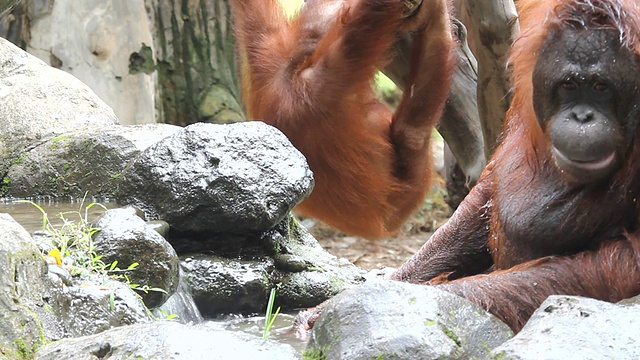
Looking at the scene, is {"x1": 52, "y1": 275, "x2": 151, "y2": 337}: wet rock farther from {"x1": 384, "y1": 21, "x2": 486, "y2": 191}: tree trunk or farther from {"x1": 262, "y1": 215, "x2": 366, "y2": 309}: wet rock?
{"x1": 384, "y1": 21, "x2": 486, "y2": 191}: tree trunk

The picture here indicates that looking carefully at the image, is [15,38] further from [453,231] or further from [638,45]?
[638,45]

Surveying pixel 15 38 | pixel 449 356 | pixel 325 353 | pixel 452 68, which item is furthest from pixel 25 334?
pixel 15 38

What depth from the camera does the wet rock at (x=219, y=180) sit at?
4.49 m

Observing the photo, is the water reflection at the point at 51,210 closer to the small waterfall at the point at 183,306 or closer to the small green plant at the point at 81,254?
the small green plant at the point at 81,254

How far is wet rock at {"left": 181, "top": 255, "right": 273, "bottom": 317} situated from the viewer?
14.5ft

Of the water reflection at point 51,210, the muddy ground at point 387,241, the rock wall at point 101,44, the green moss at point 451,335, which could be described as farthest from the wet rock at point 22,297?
the muddy ground at point 387,241

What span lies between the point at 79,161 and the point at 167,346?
2.66 m

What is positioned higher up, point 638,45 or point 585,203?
point 638,45

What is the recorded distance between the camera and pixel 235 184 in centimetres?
450

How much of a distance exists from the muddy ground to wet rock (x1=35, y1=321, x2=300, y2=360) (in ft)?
22.9

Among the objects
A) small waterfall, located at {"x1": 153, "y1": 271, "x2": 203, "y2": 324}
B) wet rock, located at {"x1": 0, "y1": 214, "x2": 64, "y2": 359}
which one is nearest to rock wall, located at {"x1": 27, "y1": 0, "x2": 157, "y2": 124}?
small waterfall, located at {"x1": 153, "y1": 271, "x2": 203, "y2": 324}

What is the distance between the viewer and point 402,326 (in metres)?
2.90

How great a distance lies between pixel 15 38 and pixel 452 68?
179 inches

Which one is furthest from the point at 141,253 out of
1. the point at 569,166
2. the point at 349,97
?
the point at 349,97
